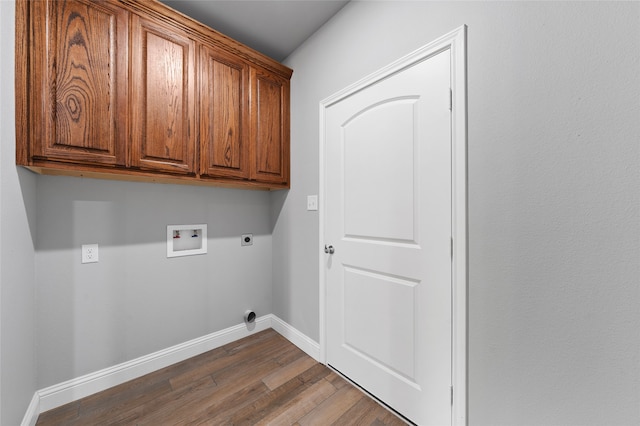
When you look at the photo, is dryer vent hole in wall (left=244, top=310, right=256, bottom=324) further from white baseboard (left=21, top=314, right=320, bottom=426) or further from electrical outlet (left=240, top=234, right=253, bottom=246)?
electrical outlet (left=240, top=234, right=253, bottom=246)

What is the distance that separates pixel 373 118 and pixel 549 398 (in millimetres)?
1525

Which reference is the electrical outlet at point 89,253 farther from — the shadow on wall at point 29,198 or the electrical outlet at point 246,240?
the electrical outlet at point 246,240

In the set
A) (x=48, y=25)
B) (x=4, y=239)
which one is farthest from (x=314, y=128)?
(x=4, y=239)

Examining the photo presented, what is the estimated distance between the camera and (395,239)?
1.42m

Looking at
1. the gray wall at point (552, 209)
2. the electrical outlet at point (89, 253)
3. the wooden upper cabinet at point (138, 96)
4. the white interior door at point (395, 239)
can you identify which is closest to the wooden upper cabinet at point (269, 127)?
the wooden upper cabinet at point (138, 96)

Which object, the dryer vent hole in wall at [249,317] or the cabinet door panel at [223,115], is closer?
the cabinet door panel at [223,115]

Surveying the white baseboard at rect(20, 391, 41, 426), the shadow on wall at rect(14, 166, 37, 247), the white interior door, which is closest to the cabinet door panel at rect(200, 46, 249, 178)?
the white interior door

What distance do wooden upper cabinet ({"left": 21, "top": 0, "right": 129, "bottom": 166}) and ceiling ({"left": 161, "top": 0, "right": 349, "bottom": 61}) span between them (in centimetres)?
53

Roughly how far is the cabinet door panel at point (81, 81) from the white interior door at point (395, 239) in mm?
1335

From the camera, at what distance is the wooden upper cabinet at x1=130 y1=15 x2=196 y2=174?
1489 mm

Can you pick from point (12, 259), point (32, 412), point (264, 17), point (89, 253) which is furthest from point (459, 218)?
point (32, 412)

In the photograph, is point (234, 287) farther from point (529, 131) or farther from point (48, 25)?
point (529, 131)

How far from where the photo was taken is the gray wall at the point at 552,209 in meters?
0.80

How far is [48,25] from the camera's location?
4.04 feet
